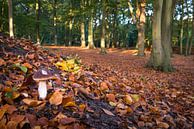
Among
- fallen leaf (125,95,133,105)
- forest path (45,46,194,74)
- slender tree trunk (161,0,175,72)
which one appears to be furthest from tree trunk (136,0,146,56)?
fallen leaf (125,95,133,105)

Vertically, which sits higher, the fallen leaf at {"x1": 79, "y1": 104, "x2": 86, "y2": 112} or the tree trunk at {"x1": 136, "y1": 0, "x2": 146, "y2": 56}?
the tree trunk at {"x1": 136, "y1": 0, "x2": 146, "y2": 56}

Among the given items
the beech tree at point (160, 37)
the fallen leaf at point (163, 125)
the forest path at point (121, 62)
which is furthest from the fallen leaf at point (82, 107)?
the beech tree at point (160, 37)

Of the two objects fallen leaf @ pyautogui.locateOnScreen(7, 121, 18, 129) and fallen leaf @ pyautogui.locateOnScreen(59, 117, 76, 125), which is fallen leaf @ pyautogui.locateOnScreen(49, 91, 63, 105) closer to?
fallen leaf @ pyautogui.locateOnScreen(59, 117, 76, 125)

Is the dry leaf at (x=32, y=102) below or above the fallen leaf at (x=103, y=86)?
above

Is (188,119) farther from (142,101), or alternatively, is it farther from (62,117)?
(62,117)

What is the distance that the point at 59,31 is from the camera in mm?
58375

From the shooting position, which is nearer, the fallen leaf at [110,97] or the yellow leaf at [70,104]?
the yellow leaf at [70,104]

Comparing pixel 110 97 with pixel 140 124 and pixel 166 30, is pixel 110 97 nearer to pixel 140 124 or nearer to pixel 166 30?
pixel 140 124

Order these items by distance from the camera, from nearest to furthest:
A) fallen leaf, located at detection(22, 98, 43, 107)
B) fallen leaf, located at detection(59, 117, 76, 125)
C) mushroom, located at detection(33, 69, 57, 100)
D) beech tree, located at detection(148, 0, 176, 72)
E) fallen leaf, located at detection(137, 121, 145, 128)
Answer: fallen leaf, located at detection(59, 117, 76, 125)
mushroom, located at detection(33, 69, 57, 100)
fallen leaf, located at detection(22, 98, 43, 107)
fallen leaf, located at detection(137, 121, 145, 128)
beech tree, located at detection(148, 0, 176, 72)

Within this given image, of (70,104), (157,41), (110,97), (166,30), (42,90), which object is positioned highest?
(166,30)

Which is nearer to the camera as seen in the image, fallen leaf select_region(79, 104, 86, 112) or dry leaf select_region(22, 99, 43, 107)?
dry leaf select_region(22, 99, 43, 107)

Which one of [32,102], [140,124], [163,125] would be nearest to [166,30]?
[163,125]

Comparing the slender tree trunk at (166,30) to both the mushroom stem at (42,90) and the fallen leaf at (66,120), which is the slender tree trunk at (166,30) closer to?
the mushroom stem at (42,90)

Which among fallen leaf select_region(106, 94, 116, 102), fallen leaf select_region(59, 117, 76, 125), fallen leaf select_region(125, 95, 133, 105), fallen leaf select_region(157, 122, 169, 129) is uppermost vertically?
fallen leaf select_region(59, 117, 76, 125)
